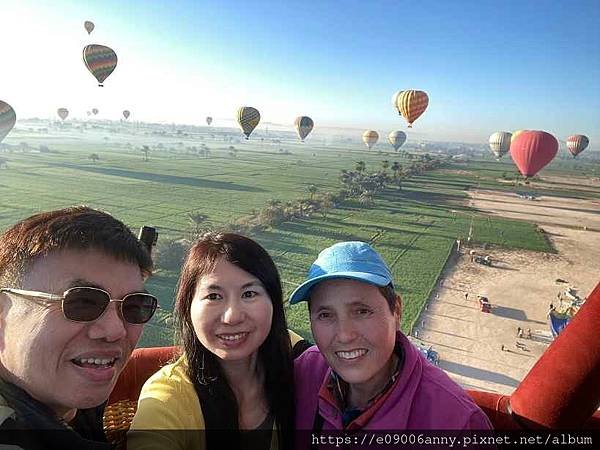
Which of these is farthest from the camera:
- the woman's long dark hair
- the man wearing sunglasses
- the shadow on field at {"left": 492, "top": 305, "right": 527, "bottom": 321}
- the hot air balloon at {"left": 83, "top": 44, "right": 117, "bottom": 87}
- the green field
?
the hot air balloon at {"left": 83, "top": 44, "right": 117, "bottom": 87}

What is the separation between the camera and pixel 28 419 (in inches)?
36.1

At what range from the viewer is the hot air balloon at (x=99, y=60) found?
21.9 metres

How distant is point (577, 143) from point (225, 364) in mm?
46161

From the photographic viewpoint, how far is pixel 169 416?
1.29 m

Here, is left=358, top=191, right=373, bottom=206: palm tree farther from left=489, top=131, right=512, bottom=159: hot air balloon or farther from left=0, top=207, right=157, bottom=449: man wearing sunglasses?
left=0, top=207, right=157, bottom=449: man wearing sunglasses

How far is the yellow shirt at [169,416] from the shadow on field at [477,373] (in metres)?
10.8

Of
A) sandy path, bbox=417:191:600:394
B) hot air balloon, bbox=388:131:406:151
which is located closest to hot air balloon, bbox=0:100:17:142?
sandy path, bbox=417:191:600:394

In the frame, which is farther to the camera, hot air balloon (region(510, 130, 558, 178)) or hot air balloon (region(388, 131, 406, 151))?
hot air balloon (region(388, 131, 406, 151))

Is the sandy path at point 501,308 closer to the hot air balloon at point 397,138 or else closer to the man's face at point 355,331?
the man's face at point 355,331

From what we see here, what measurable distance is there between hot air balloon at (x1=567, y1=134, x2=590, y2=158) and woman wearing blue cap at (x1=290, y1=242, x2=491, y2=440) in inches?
1770

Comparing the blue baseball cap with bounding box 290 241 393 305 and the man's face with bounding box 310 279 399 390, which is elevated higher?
the blue baseball cap with bounding box 290 241 393 305

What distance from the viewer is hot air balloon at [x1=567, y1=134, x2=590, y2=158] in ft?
125

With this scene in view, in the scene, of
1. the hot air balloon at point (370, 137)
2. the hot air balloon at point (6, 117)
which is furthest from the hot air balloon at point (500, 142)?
the hot air balloon at point (6, 117)

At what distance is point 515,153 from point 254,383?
25.9 meters
